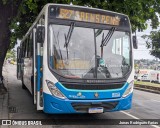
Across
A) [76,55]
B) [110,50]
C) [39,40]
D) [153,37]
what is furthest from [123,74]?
[153,37]

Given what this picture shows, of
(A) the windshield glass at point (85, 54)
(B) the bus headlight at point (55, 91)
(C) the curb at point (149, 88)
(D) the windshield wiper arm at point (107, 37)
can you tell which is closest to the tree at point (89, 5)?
(D) the windshield wiper arm at point (107, 37)

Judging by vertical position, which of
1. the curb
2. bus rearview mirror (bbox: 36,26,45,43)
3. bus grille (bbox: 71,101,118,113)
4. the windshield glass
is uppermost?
bus rearview mirror (bbox: 36,26,45,43)

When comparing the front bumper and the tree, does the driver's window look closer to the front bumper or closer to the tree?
the front bumper

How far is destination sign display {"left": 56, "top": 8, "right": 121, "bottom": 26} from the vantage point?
8156 mm

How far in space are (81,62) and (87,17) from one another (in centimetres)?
133

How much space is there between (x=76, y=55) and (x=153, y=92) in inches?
572

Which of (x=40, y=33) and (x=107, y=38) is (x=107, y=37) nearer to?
(x=107, y=38)

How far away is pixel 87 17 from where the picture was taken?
27.3ft

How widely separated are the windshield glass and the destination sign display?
27cm

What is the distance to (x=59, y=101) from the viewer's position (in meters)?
7.65

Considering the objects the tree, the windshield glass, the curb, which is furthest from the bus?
the curb

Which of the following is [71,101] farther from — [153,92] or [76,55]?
[153,92]

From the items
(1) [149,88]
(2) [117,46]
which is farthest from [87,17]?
(1) [149,88]

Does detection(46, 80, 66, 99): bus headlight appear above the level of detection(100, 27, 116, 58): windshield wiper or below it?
below
